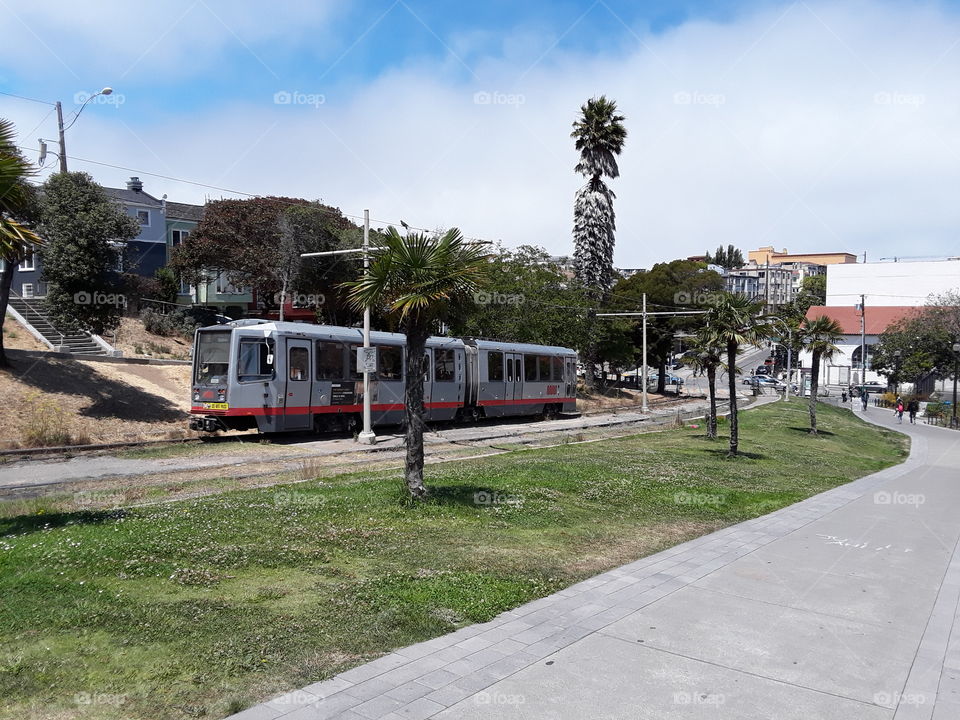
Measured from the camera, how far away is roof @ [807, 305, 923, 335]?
91.1 meters

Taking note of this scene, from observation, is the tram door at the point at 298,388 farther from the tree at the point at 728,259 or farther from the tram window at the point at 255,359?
the tree at the point at 728,259

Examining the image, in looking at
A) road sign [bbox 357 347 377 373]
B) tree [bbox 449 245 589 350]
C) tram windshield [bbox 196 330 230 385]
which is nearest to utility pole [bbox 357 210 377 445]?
road sign [bbox 357 347 377 373]

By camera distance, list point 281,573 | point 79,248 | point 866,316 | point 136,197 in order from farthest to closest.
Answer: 1. point 866,316
2. point 136,197
3. point 79,248
4. point 281,573

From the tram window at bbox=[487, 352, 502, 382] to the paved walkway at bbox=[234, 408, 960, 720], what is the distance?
70.2ft

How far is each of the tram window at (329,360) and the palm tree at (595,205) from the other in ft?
100

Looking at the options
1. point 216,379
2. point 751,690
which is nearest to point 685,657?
point 751,690

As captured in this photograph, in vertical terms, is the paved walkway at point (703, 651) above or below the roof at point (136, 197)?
below

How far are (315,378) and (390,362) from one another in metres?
3.81

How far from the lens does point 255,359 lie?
21.5m

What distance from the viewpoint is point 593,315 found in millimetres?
52312

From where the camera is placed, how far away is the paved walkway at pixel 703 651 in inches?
209

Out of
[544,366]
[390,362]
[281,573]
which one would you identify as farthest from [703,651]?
[544,366]

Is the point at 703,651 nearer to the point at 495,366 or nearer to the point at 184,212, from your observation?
the point at 495,366

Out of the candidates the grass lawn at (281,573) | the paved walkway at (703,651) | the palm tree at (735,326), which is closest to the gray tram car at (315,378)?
the grass lawn at (281,573)
